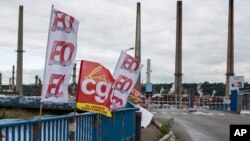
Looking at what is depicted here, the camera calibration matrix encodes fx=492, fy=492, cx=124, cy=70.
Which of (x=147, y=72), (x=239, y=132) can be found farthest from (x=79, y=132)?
(x=147, y=72)

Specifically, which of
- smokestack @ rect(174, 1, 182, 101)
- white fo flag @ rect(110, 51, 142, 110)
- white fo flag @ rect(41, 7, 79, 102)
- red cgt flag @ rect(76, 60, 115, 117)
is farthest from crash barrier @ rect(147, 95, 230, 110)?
white fo flag @ rect(41, 7, 79, 102)

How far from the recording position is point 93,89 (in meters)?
10.3

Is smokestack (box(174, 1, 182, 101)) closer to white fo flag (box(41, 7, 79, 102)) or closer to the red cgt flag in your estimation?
the red cgt flag

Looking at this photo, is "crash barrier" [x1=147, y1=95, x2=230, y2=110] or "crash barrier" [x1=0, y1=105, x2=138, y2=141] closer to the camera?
"crash barrier" [x1=0, y1=105, x2=138, y2=141]

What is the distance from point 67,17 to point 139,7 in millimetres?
49426

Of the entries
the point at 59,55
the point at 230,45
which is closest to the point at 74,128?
the point at 59,55

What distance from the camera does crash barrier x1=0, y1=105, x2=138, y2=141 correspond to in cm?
753

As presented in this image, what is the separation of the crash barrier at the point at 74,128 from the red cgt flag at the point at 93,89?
1.06 ft

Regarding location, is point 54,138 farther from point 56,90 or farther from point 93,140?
point 93,140

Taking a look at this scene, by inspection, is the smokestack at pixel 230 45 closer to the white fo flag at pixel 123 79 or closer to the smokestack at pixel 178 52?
the smokestack at pixel 178 52

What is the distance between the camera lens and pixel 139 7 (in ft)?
189

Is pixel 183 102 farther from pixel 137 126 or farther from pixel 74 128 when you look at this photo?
pixel 74 128

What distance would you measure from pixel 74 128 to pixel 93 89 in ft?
3.16

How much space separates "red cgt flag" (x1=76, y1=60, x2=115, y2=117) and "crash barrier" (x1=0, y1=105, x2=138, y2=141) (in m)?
0.32
